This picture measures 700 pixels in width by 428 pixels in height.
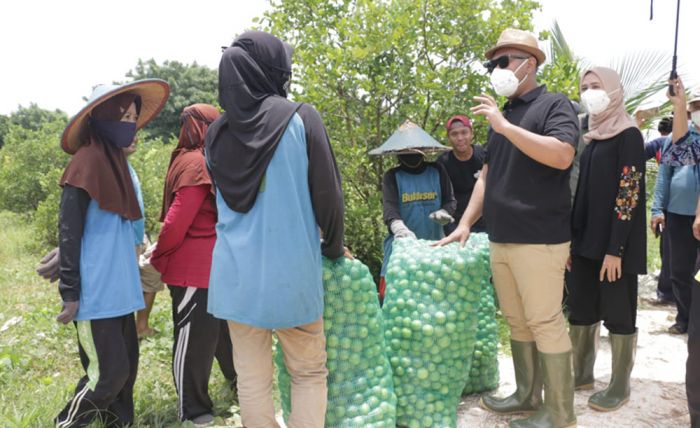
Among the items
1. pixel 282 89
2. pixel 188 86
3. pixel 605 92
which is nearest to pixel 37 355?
pixel 282 89

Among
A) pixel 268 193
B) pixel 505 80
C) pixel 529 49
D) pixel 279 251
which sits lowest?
pixel 279 251

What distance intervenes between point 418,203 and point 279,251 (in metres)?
1.93

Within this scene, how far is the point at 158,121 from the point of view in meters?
29.2

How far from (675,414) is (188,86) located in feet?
109

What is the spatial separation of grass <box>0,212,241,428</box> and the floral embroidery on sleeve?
2.37 meters

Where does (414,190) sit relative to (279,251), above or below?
above

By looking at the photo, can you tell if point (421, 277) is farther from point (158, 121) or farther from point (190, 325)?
point (158, 121)

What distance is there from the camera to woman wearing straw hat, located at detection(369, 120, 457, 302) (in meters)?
3.76

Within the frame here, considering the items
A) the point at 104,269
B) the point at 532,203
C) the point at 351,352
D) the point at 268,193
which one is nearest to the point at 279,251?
the point at 268,193

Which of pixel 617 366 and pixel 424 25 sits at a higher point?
pixel 424 25

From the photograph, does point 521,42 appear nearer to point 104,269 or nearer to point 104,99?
point 104,99

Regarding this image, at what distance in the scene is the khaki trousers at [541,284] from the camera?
8.20ft

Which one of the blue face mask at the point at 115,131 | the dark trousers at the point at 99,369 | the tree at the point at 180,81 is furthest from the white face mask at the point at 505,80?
the tree at the point at 180,81

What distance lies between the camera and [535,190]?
2.48 m
